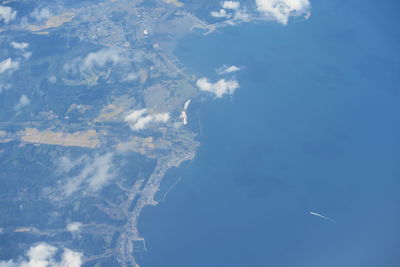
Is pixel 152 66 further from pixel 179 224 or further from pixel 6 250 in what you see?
pixel 6 250

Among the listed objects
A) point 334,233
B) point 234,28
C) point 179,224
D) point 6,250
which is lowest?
point 6,250

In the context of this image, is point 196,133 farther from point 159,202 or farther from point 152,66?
point 152,66

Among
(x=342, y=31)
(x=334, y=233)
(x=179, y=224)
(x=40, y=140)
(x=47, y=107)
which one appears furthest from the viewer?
(x=342, y=31)

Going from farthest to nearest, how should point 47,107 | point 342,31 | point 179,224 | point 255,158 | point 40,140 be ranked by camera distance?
point 342,31 → point 47,107 → point 40,140 → point 255,158 → point 179,224

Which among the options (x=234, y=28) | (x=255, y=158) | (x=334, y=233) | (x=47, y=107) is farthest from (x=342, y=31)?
(x=47, y=107)

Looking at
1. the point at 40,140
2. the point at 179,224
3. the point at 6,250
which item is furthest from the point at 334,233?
the point at 40,140

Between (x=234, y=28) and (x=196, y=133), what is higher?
(x=234, y=28)

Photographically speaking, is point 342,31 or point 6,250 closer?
point 6,250
